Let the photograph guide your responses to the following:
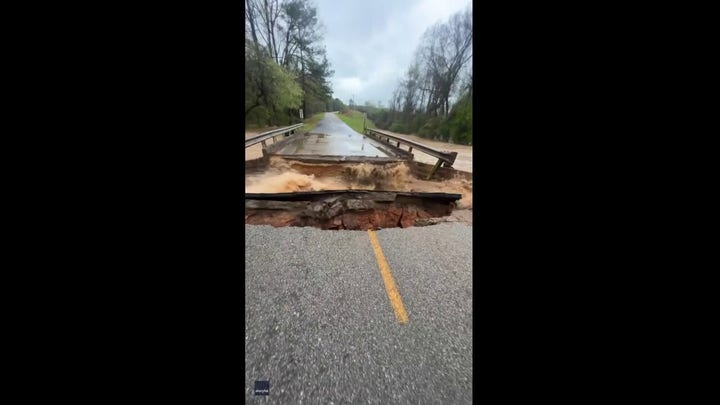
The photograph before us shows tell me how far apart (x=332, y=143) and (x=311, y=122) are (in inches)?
65.8

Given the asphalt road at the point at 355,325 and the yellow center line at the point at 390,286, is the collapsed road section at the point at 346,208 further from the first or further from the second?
the yellow center line at the point at 390,286

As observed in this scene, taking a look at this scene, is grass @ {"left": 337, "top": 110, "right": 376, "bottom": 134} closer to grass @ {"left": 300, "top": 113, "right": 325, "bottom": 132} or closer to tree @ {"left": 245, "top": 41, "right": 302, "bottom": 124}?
grass @ {"left": 300, "top": 113, "right": 325, "bottom": 132}

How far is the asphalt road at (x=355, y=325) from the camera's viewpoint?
130 cm

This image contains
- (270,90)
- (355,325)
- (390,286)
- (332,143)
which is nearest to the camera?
(355,325)

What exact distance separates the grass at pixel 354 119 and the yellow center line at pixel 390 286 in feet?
18.6

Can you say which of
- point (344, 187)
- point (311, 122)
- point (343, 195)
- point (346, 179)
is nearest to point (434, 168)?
point (346, 179)

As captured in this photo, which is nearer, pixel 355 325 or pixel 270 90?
pixel 355 325

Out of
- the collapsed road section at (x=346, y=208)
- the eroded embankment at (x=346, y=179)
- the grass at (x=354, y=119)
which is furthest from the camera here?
the grass at (x=354, y=119)

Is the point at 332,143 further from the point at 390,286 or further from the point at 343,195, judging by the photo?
the point at 390,286

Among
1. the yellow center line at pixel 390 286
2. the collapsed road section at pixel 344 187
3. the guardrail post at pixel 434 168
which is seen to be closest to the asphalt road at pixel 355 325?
the yellow center line at pixel 390 286

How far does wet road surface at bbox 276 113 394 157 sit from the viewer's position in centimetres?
548

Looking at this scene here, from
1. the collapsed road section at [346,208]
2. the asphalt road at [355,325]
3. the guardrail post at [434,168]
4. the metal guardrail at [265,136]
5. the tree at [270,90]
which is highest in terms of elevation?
the tree at [270,90]

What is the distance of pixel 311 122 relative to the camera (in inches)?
294
